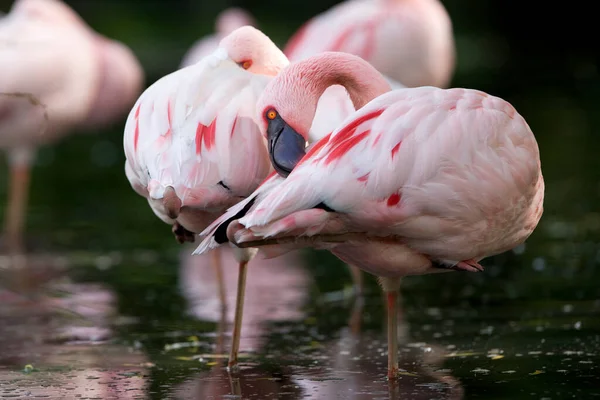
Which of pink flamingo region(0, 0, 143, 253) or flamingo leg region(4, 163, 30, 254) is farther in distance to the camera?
pink flamingo region(0, 0, 143, 253)

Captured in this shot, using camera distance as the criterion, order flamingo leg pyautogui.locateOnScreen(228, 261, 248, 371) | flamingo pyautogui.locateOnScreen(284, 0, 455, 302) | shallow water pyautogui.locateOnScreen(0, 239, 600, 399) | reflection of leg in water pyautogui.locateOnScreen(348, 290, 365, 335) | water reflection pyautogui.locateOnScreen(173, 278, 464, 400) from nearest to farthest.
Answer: water reflection pyautogui.locateOnScreen(173, 278, 464, 400)
shallow water pyautogui.locateOnScreen(0, 239, 600, 399)
flamingo leg pyautogui.locateOnScreen(228, 261, 248, 371)
reflection of leg in water pyautogui.locateOnScreen(348, 290, 365, 335)
flamingo pyautogui.locateOnScreen(284, 0, 455, 302)

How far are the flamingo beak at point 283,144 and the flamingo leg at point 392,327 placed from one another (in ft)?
1.87

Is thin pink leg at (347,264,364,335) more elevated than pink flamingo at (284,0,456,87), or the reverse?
pink flamingo at (284,0,456,87)

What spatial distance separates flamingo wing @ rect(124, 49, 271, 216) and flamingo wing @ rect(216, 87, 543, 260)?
0.51 meters

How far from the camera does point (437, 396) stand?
4.49m

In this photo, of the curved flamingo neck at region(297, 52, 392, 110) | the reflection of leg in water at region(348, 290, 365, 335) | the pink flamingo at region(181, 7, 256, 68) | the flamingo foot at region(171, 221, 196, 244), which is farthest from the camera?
the pink flamingo at region(181, 7, 256, 68)

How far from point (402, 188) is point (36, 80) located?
5.53m

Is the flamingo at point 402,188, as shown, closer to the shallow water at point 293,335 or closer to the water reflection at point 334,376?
the water reflection at point 334,376

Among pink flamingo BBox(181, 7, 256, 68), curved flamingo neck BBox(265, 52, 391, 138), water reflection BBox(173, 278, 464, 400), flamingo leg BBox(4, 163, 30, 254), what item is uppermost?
pink flamingo BBox(181, 7, 256, 68)

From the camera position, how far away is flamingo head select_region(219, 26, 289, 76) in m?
5.59

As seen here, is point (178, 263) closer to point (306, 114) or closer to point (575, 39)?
point (306, 114)

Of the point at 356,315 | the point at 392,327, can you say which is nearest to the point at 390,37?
the point at 356,315

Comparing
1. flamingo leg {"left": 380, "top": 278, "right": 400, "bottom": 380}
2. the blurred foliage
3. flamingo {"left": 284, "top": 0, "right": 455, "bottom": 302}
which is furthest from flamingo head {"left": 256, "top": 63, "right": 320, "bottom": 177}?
flamingo {"left": 284, "top": 0, "right": 455, "bottom": 302}

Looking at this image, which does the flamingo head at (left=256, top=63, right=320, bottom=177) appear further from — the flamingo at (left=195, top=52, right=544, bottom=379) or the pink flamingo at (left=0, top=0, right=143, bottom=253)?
the pink flamingo at (left=0, top=0, right=143, bottom=253)
